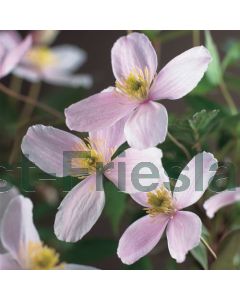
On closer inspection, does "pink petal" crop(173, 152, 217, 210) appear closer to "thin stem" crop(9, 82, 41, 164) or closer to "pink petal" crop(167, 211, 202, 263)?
"pink petal" crop(167, 211, 202, 263)

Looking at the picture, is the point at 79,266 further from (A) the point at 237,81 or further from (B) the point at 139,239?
(A) the point at 237,81

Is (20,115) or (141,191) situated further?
(20,115)

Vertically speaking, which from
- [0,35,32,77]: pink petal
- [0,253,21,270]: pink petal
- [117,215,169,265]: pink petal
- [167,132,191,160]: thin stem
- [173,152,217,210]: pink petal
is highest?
[0,35,32,77]: pink petal

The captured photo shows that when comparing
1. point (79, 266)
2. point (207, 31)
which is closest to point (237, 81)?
point (207, 31)

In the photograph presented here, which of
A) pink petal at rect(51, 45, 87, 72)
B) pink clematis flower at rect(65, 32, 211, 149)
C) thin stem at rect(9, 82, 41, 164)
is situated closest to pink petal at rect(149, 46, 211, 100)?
pink clematis flower at rect(65, 32, 211, 149)

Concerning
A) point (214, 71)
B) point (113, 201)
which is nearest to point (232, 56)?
point (214, 71)
